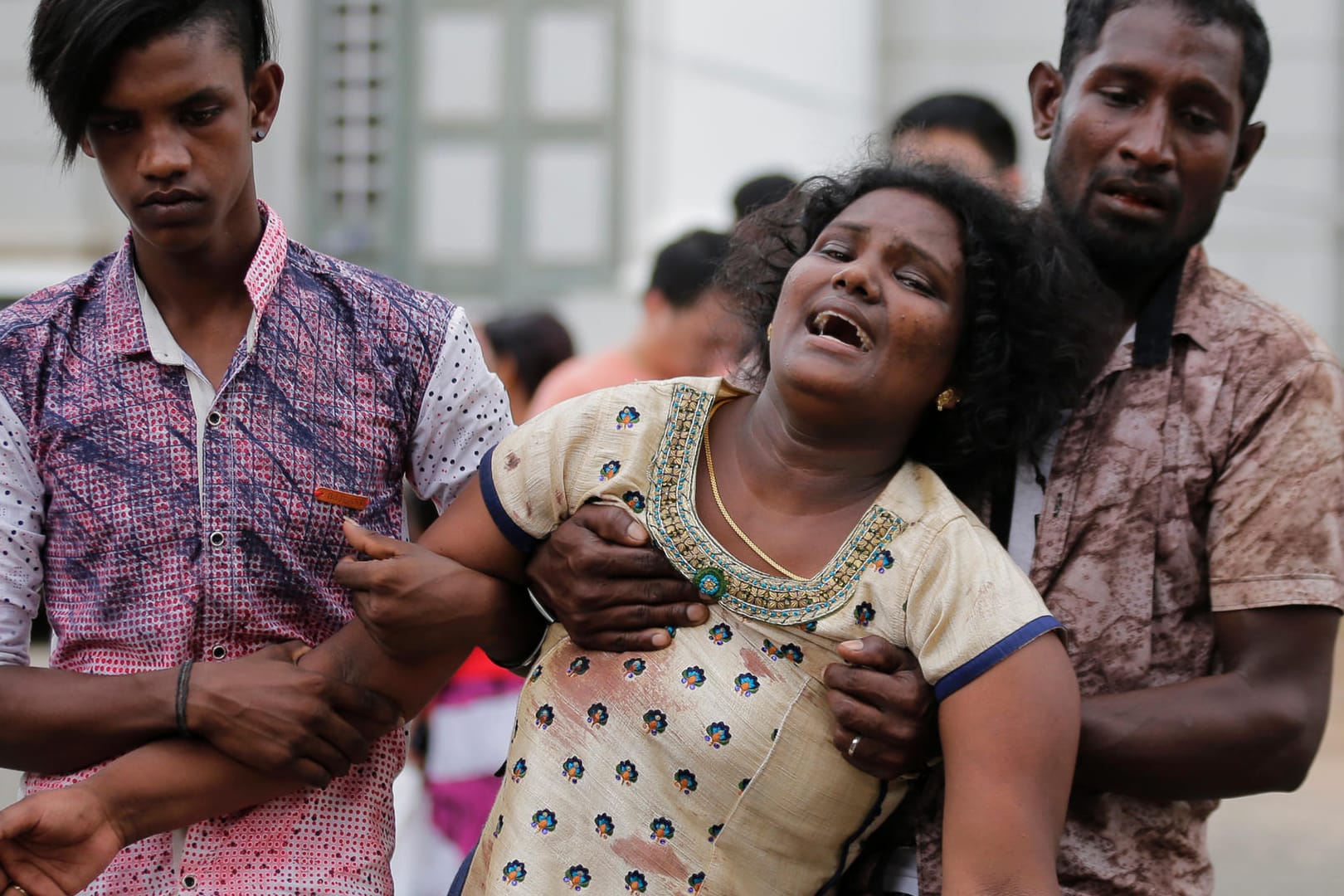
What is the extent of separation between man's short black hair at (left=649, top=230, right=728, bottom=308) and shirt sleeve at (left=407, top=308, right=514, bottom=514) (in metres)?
2.47

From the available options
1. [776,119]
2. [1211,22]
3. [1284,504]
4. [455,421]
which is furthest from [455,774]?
[776,119]

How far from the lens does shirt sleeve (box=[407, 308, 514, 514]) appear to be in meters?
2.76

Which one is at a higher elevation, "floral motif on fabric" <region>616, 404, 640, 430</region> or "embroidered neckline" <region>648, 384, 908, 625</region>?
"floral motif on fabric" <region>616, 404, 640, 430</region>

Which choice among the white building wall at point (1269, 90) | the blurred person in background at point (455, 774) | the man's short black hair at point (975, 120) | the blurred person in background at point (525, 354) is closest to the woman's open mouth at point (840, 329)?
the blurred person in background at point (455, 774)

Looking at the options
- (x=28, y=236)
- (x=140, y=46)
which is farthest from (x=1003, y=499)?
(x=28, y=236)

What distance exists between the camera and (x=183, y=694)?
2506 mm

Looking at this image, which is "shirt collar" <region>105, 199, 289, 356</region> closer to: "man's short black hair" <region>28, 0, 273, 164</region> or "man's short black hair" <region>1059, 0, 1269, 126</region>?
"man's short black hair" <region>28, 0, 273, 164</region>

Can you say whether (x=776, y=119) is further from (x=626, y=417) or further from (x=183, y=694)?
(x=183, y=694)

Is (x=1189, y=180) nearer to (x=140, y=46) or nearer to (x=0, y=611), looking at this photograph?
(x=140, y=46)

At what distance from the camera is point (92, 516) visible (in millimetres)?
2551

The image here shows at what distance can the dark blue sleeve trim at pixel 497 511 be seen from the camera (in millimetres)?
2582

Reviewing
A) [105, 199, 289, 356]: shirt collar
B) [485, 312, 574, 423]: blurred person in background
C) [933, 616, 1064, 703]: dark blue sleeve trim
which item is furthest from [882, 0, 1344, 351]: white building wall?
[933, 616, 1064, 703]: dark blue sleeve trim

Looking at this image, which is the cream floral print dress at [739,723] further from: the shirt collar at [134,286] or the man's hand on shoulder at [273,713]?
the shirt collar at [134,286]

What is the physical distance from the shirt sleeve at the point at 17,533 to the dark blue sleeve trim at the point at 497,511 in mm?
678
